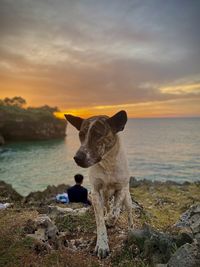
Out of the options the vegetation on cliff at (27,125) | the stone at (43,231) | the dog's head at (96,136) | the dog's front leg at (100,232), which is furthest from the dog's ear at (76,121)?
the vegetation on cliff at (27,125)

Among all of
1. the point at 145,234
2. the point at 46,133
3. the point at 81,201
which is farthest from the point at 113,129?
the point at 46,133

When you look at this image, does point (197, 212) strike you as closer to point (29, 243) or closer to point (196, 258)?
point (196, 258)

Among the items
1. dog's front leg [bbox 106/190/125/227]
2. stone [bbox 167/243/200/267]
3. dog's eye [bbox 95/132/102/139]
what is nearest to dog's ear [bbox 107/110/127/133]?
dog's eye [bbox 95/132/102/139]

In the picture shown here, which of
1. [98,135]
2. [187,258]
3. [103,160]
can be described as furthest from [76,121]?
[187,258]

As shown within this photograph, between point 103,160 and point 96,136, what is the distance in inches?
31.6

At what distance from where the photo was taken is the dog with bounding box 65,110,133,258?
6234 mm

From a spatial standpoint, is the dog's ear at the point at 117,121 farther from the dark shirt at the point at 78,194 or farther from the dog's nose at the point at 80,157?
the dark shirt at the point at 78,194

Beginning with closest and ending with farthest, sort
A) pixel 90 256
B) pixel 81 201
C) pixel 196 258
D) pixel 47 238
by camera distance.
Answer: pixel 196 258 < pixel 90 256 < pixel 47 238 < pixel 81 201

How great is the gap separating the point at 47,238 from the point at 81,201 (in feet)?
28.7

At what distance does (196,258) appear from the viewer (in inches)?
223

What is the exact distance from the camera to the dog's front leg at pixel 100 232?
7.11m

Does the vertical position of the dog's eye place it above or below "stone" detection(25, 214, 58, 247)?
above

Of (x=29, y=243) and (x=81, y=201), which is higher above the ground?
(x=29, y=243)

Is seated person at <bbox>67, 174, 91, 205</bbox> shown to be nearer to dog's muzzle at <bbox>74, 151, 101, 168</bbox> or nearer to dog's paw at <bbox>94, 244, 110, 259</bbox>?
dog's paw at <bbox>94, 244, 110, 259</bbox>
